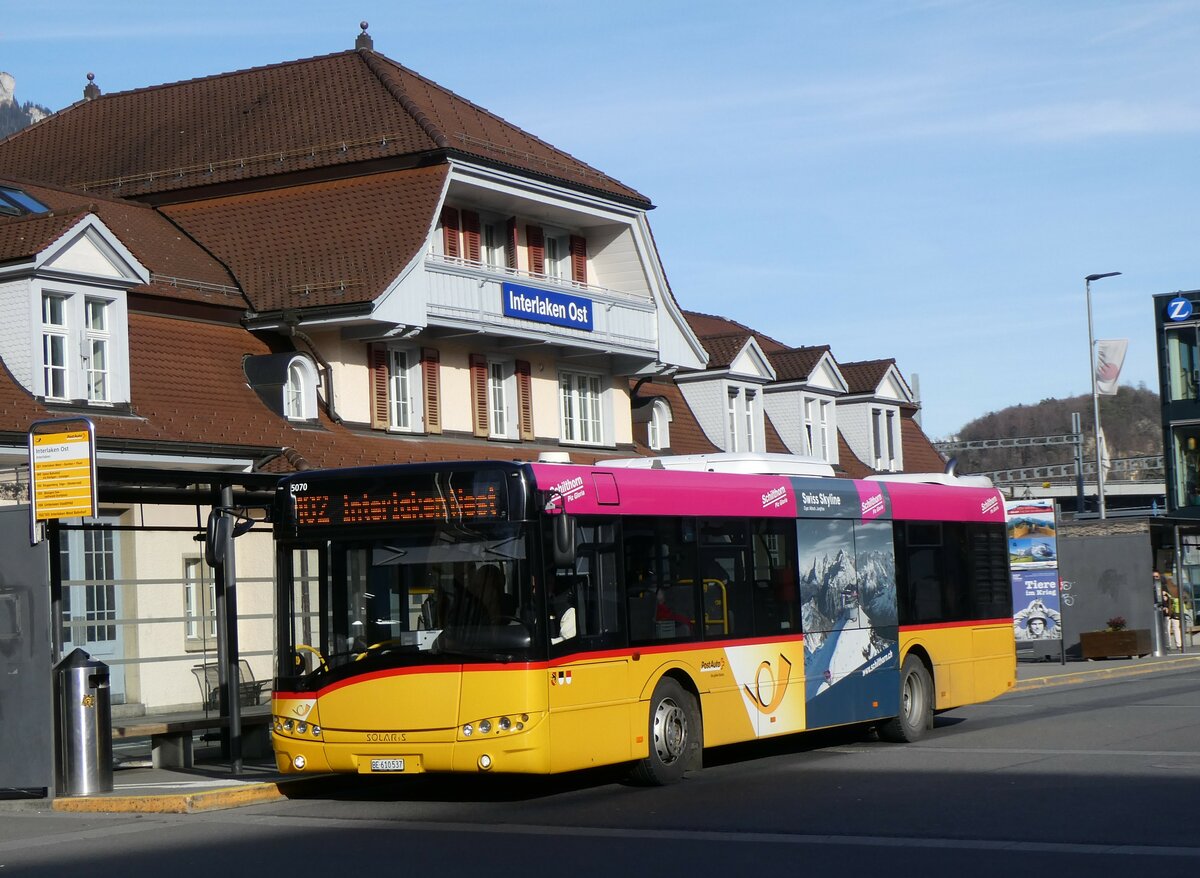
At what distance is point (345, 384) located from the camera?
103 feet

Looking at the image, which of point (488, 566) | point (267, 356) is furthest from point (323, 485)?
point (267, 356)

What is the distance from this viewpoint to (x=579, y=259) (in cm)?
3756

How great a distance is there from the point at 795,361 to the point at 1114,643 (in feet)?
46.9

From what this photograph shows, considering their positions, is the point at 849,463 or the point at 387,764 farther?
the point at 849,463

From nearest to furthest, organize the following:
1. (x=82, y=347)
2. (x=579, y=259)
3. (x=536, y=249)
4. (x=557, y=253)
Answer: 1. (x=82, y=347)
2. (x=536, y=249)
3. (x=557, y=253)
4. (x=579, y=259)

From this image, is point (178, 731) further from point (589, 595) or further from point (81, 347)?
point (81, 347)

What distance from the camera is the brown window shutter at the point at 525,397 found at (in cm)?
3559

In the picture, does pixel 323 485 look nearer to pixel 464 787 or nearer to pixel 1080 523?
pixel 464 787

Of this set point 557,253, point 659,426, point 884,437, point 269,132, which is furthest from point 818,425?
point 269,132

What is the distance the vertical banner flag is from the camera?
51.1m

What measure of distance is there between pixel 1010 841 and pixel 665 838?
228cm

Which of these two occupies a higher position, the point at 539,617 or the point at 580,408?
the point at 580,408

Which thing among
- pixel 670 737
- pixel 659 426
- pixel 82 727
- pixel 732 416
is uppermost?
pixel 732 416

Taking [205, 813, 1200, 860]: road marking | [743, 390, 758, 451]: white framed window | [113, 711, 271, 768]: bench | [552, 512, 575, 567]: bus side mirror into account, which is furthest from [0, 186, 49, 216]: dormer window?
[743, 390, 758, 451]: white framed window
